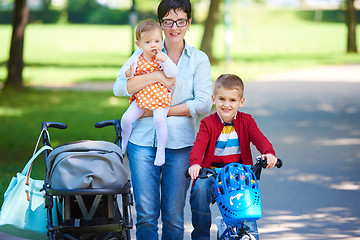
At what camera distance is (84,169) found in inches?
149

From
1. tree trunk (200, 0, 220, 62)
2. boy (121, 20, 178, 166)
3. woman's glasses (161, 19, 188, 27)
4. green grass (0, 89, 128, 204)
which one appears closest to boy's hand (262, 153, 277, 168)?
boy (121, 20, 178, 166)

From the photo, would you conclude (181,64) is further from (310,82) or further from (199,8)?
(199,8)

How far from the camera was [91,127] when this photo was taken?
11562mm

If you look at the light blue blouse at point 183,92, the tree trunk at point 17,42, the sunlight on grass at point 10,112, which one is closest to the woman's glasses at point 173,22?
the light blue blouse at point 183,92

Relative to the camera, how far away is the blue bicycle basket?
3570 millimetres

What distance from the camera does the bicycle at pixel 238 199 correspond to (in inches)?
141

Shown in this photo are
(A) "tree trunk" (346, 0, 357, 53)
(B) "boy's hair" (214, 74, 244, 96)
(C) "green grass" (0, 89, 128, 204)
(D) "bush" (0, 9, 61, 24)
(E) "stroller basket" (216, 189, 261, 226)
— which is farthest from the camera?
(D) "bush" (0, 9, 61, 24)

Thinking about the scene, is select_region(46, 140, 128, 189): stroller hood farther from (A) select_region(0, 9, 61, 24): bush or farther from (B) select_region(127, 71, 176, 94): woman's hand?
(A) select_region(0, 9, 61, 24): bush

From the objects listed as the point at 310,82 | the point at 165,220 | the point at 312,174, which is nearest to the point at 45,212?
the point at 165,220

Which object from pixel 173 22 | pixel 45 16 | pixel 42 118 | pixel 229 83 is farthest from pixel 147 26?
pixel 45 16

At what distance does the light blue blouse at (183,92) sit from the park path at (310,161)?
5.45ft

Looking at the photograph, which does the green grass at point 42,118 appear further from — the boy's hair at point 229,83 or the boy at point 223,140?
the boy's hair at point 229,83

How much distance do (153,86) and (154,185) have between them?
2.30ft

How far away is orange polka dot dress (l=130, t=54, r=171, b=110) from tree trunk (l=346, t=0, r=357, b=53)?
29585 mm
